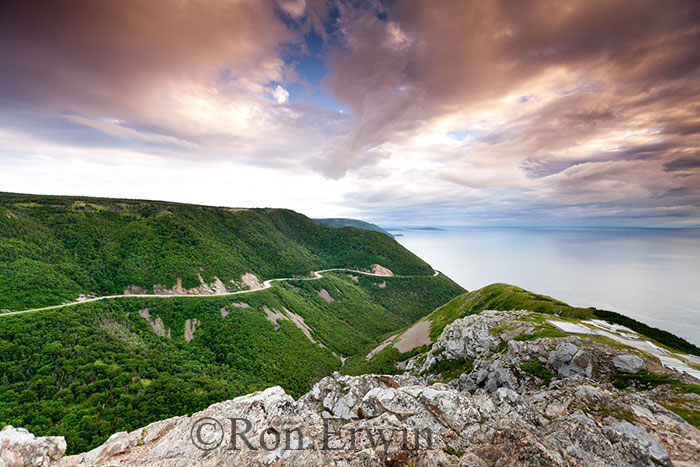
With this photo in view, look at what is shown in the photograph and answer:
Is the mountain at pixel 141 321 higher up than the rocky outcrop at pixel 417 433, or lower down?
A: lower down

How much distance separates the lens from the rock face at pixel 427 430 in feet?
48.2

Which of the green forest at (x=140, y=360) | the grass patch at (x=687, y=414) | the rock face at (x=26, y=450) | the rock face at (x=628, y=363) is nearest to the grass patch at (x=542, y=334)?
the rock face at (x=628, y=363)

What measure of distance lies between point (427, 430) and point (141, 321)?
100 metres

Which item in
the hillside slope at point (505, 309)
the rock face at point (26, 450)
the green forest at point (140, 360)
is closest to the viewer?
the rock face at point (26, 450)

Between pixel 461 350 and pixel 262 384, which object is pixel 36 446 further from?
pixel 262 384

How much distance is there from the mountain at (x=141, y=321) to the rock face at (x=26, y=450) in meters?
38.6

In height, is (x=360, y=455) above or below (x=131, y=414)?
above

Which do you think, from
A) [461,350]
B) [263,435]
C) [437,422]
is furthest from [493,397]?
[461,350]

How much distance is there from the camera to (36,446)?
18203 mm

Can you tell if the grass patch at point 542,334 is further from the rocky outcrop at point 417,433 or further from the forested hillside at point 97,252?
the forested hillside at point 97,252

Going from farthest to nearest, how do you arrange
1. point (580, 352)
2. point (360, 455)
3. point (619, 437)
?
point (580, 352)
point (619, 437)
point (360, 455)

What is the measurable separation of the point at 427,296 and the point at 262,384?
149 meters

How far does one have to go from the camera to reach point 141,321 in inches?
3189

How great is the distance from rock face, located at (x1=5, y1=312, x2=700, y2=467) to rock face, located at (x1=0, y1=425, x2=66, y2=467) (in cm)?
8
